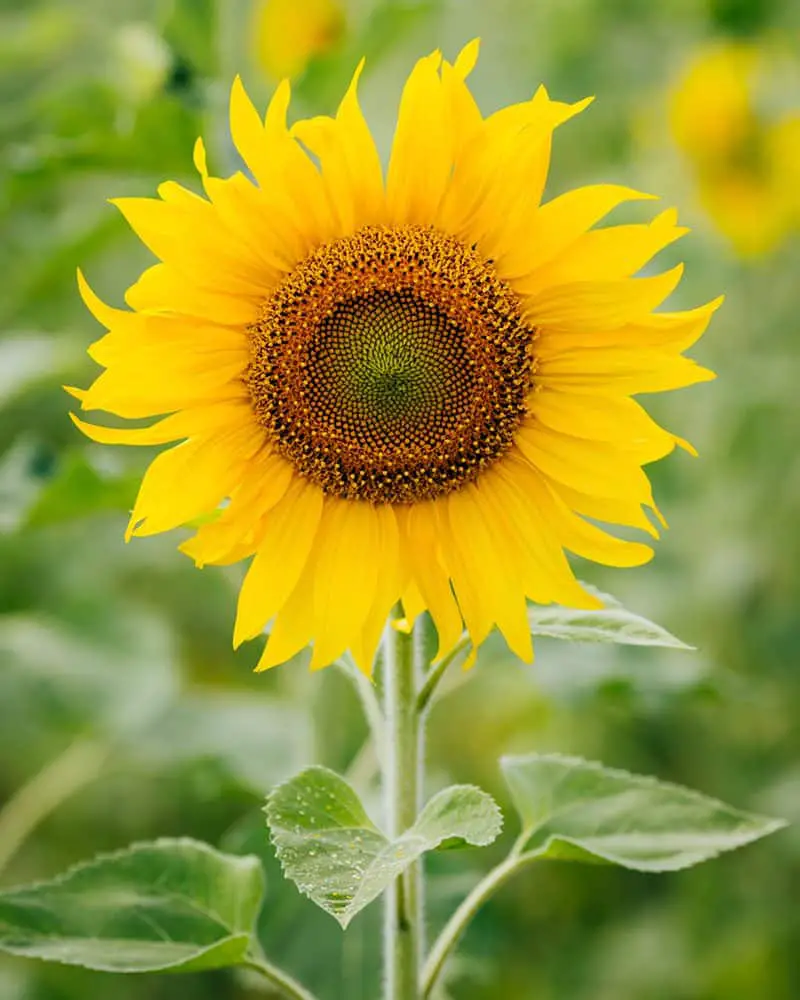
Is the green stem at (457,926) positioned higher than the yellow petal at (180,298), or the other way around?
the yellow petal at (180,298)

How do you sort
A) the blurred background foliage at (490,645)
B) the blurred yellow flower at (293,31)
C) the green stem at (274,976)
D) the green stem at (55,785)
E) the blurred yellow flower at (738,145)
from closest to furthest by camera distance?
the green stem at (274,976)
the blurred background foliage at (490,645)
the green stem at (55,785)
the blurred yellow flower at (293,31)
the blurred yellow flower at (738,145)

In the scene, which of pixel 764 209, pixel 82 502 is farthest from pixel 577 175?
pixel 82 502

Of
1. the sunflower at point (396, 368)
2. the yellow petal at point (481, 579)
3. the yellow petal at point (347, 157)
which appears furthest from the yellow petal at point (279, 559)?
the yellow petal at point (347, 157)

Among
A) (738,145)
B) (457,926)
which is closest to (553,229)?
(457,926)

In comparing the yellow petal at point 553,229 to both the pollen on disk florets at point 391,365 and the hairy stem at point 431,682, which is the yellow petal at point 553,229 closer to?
the pollen on disk florets at point 391,365

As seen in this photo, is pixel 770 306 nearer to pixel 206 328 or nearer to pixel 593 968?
pixel 593 968

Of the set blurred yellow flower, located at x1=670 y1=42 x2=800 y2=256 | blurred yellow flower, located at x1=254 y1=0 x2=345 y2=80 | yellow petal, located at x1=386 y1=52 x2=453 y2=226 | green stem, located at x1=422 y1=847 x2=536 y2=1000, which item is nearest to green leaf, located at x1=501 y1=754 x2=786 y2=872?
green stem, located at x1=422 y1=847 x2=536 y2=1000
